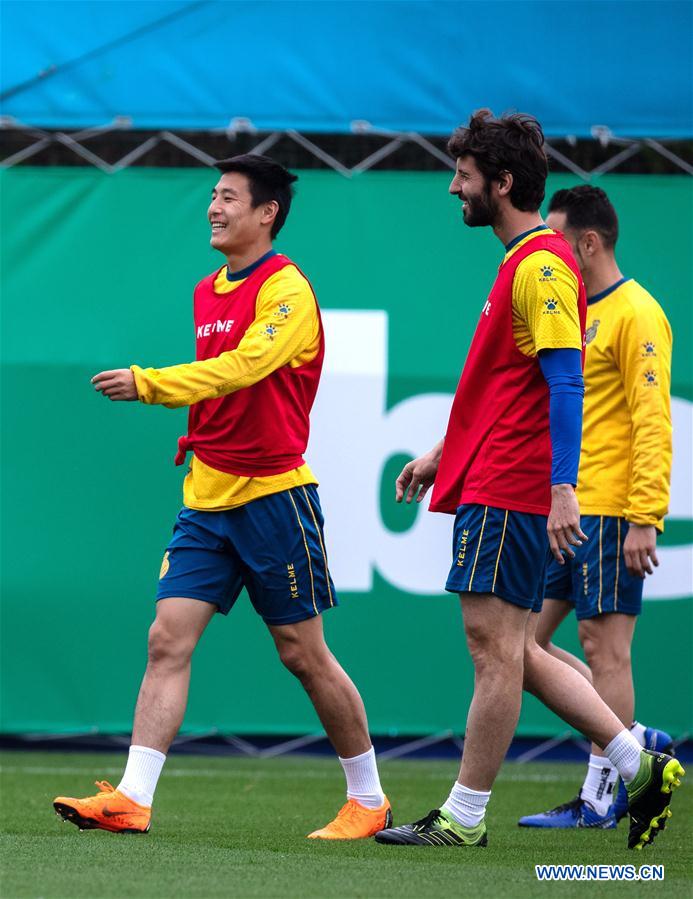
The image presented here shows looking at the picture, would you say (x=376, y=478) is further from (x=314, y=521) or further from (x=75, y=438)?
(x=314, y=521)

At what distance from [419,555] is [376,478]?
42 centimetres

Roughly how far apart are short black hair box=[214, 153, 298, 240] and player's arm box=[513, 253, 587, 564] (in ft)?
3.38

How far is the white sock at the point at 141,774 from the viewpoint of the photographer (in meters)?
4.17

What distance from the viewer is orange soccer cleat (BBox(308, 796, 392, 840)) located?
4367 mm

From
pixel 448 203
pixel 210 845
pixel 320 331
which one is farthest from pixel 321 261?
pixel 210 845

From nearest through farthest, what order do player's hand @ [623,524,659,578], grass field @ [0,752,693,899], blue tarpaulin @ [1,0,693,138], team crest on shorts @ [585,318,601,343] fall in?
grass field @ [0,752,693,899], player's hand @ [623,524,659,578], team crest on shorts @ [585,318,601,343], blue tarpaulin @ [1,0,693,138]

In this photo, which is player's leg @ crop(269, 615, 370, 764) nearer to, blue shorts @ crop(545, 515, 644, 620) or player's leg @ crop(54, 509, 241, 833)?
player's leg @ crop(54, 509, 241, 833)

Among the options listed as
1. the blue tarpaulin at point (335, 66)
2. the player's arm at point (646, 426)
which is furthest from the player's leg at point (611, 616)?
the blue tarpaulin at point (335, 66)


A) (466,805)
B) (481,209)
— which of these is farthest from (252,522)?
(481,209)

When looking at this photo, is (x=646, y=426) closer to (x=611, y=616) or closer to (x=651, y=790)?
(x=611, y=616)

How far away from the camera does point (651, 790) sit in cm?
402

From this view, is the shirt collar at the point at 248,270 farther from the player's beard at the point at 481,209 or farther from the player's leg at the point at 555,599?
the player's leg at the point at 555,599

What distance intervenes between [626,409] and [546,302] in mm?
1234

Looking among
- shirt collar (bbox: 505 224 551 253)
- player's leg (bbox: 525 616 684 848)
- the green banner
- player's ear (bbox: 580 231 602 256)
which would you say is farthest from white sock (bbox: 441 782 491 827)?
the green banner
